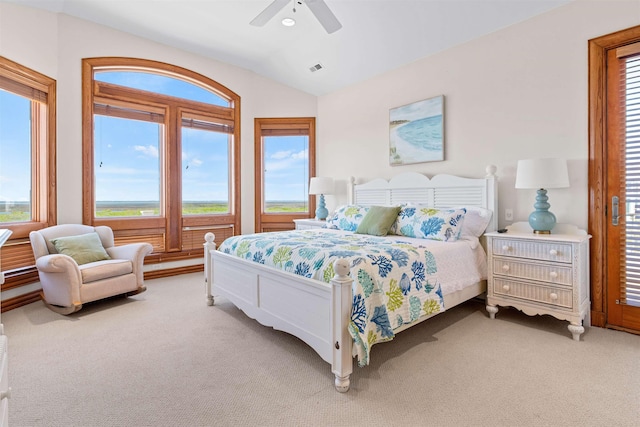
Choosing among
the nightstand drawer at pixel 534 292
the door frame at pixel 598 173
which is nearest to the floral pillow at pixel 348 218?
the nightstand drawer at pixel 534 292

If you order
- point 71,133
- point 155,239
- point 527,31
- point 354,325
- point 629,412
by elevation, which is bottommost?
point 629,412

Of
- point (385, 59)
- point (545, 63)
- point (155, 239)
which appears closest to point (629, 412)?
point (545, 63)

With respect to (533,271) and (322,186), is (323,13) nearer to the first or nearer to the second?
(322,186)

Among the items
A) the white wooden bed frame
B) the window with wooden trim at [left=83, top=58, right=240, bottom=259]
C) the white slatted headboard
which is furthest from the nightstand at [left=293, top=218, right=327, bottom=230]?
the window with wooden trim at [left=83, top=58, right=240, bottom=259]

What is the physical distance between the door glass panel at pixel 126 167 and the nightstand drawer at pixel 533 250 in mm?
4363

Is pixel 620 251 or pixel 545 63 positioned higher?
pixel 545 63

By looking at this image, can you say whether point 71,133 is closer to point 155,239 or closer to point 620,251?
point 155,239

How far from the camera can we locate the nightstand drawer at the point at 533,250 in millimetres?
2611

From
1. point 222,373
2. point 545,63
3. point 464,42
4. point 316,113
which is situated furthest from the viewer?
point 316,113

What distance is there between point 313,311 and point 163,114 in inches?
155

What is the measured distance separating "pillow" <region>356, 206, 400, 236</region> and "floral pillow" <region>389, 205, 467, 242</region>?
0.09 metres

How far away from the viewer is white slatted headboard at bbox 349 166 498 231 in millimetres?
3361

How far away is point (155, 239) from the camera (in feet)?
15.4

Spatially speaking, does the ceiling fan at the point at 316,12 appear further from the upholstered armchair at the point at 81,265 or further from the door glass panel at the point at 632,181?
the upholstered armchair at the point at 81,265
